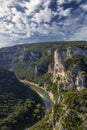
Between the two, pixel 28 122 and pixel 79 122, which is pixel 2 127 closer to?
pixel 28 122

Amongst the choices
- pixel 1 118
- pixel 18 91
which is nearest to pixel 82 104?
pixel 1 118

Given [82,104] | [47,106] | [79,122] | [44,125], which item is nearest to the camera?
[79,122]

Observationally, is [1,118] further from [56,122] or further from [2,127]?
[56,122]

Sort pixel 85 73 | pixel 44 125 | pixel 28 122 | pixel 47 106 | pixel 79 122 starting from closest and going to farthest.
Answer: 1. pixel 79 122
2. pixel 44 125
3. pixel 28 122
4. pixel 85 73
5. pixel 47 106

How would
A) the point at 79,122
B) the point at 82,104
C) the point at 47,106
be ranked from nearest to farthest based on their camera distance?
1. the point at 79,122
2. the point at 82,104
3. the point at 47,106

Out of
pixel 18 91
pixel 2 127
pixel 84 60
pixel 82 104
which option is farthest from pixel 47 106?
pixel 82 104

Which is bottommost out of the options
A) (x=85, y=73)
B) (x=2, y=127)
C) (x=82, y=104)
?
(x=2, y=127)

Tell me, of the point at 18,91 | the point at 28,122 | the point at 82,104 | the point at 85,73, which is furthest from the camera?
the point at 18,91

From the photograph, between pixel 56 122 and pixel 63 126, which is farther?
pixel 56 122

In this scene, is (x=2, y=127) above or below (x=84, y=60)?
below
